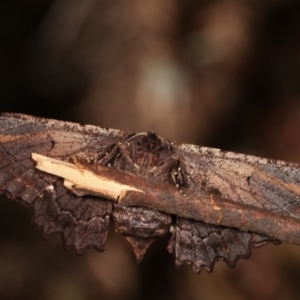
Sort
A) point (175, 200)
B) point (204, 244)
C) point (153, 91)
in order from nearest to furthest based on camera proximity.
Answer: point (175, 200)
point (204, 244)
point (153, 91)

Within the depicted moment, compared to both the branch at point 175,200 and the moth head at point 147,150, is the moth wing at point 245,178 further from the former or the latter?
the branch at point 175,200

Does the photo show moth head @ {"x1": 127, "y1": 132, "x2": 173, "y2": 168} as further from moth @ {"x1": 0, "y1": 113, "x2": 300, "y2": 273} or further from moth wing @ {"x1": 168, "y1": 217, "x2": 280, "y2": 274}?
moth wing @ {"x1": 168, "y1": 217, "x2": 280, "y2": 274}

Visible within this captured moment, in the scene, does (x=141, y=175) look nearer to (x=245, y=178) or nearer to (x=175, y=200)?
(x=175, y=200)

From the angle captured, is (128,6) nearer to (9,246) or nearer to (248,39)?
(248,39)

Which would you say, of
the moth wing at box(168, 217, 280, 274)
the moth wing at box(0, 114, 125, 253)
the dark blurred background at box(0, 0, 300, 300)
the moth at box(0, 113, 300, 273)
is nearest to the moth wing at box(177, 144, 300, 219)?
the moth at box(0, 113, 300, 273)

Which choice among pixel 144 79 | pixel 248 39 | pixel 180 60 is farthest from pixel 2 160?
pixel 248 39

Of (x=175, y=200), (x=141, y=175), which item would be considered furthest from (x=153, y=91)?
(x=175, y=200)
